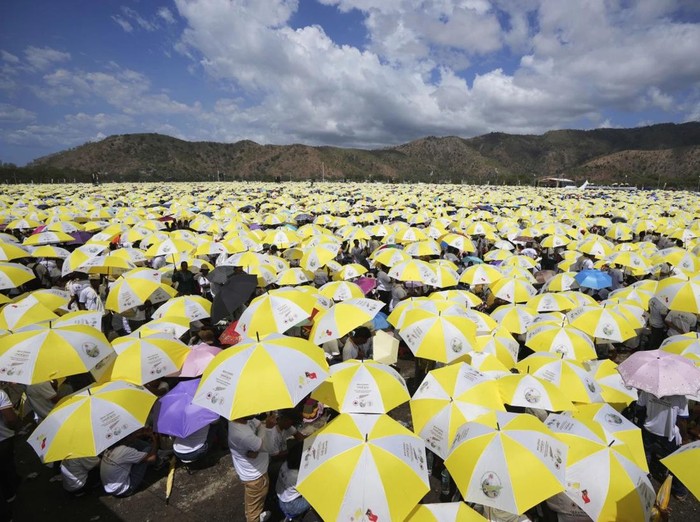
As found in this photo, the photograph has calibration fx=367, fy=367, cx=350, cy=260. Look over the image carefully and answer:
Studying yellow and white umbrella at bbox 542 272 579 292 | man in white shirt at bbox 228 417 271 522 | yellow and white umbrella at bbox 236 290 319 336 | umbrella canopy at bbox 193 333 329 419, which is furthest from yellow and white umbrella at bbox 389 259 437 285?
man in white shirt at bbox 228 417 271 522

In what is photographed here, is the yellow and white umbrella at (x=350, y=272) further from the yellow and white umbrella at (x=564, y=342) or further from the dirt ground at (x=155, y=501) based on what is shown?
the dirt ground at (x=155, y=501)

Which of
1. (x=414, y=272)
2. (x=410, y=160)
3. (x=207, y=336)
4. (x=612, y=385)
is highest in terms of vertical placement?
(x=410, y=160)

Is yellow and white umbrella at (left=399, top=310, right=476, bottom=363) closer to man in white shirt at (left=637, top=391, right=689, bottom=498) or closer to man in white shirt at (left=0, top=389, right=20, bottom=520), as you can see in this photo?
man in white shirt at (left=637, top=391, right=689, bottom=498)

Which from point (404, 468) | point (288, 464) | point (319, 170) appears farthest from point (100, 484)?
point (319, 170)

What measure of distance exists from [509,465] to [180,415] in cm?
378

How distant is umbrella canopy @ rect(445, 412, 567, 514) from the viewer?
287 centimetres

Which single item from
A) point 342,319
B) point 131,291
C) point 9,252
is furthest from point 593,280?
point 9,252

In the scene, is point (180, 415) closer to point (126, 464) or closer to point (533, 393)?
point (126, 464)

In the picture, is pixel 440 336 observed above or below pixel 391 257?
below

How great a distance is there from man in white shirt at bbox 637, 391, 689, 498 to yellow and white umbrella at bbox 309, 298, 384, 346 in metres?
3.83

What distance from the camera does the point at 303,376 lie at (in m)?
3.80

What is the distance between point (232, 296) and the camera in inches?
269

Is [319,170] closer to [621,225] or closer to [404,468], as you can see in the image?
[621,225]

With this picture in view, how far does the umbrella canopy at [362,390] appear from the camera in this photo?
13.4 ft
